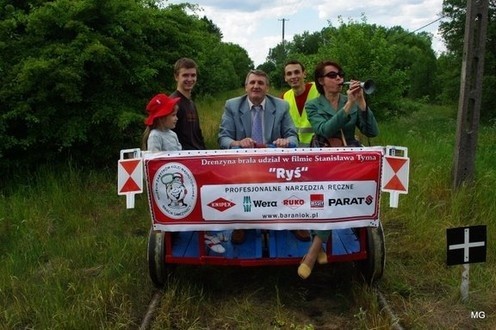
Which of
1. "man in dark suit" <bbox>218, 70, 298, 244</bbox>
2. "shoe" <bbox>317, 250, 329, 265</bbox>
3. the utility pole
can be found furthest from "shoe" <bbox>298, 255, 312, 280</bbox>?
the utility pole

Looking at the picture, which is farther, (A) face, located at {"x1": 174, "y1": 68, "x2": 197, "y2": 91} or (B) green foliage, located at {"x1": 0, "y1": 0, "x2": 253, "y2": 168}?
(B) green foliage, located at {"x1": 0, "y1": 0, "x2": 253, "y2": 168}

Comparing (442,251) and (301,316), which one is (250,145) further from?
(442,251)

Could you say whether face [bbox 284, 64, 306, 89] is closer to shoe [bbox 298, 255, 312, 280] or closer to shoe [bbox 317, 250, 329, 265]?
shoe [bbox 317, 250, 329, 265]

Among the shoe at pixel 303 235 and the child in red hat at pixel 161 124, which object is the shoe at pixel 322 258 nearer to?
the shoe at pixel 303 235

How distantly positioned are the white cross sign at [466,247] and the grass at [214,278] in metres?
0.41

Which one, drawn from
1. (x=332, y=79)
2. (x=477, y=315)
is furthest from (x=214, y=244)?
(x=477, y=315)

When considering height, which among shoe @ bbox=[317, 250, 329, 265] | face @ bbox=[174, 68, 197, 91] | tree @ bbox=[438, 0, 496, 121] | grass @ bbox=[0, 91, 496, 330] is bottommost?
grass @ bbox=[0, 91, 496, 330]

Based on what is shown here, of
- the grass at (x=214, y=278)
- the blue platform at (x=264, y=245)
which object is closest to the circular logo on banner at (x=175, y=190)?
the blue platform at (x=264, y=245)

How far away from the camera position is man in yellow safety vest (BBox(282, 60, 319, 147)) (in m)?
6.02

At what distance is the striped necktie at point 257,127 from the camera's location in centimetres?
506

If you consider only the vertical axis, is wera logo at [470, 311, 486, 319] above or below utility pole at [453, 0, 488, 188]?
below

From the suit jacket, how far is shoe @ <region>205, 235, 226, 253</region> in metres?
1.00

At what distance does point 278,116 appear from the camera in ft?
16.6

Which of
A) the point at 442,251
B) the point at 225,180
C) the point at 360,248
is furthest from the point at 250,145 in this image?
the point at 442,251
